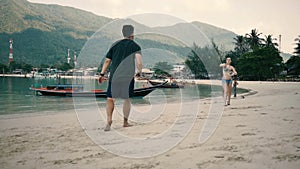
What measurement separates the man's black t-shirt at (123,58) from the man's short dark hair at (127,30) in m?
0.15

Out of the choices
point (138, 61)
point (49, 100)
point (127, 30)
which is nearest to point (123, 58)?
point (138, 61)

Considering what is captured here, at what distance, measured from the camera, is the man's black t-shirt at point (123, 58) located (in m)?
4.83

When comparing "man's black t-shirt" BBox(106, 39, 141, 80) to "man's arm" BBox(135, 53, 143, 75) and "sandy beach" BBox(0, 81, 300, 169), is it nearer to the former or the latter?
"man's arm" BBox(135, 53, 143, 75)

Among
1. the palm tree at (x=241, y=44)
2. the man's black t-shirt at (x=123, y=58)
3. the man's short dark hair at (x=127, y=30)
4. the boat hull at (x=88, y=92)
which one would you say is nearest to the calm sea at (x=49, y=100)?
the boat hull at (x=88, y=92)

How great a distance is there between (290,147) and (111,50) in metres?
3.10

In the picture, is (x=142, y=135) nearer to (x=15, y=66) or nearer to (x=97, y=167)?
(x=97, y=167)

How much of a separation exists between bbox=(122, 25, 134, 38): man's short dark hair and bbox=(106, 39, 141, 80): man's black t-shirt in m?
0.15

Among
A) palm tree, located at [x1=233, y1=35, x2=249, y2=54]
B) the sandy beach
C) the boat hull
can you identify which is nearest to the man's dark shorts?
the sandy beach

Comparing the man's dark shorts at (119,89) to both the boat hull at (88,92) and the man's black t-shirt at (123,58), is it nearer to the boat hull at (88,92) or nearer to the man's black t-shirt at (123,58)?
the man's black t-shirt at (123,58)

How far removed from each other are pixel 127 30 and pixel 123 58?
510 millimetres

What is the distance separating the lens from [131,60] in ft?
16.1

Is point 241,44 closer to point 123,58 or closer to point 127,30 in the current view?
point 127,30

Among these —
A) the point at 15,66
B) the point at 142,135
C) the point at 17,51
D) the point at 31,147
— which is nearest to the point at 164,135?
the point at 142,135

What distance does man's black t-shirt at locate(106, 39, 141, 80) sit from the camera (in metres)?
4.83
